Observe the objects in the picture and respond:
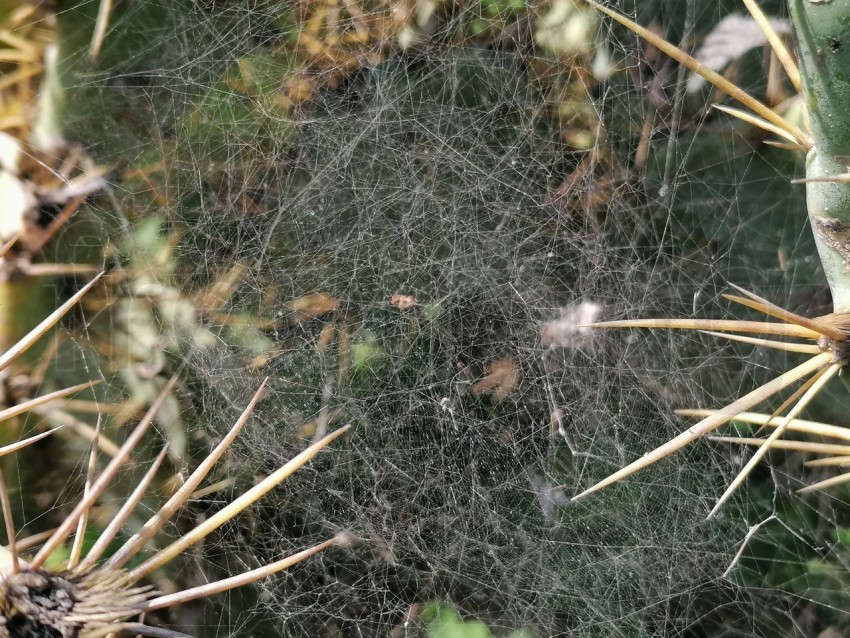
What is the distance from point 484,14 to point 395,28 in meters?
0.19

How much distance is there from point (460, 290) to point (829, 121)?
74cm

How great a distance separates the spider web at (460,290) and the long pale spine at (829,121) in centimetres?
64

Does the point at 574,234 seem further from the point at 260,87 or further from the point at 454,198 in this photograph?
the point at 260,87

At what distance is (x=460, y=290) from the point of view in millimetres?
1343

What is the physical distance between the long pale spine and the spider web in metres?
0.64

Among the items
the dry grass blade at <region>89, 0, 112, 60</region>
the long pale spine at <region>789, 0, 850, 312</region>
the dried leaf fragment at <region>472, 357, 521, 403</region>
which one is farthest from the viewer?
the dried leaf fragment at <region>472, 357, 521, 403</region>

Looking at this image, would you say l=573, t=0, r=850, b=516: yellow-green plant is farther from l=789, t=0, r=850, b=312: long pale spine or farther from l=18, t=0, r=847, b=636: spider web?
l=18, t=0, r=847, b=636: spider web

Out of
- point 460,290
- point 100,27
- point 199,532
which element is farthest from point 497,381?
point 100,27

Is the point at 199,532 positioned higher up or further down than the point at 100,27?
further down

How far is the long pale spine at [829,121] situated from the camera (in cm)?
64

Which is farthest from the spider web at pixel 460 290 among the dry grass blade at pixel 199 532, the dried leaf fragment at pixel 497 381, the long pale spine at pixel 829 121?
the long pale spine at pixel 829 121

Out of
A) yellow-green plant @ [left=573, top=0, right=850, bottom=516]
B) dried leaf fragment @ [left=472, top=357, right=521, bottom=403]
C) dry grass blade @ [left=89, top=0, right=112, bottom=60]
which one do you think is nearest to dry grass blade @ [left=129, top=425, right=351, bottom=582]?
yellow-green plant @ [left=573, top=0, right=850, bottom=516]

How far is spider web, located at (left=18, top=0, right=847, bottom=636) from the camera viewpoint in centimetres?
129

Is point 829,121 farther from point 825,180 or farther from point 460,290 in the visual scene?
point 460,290
